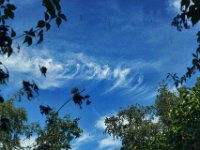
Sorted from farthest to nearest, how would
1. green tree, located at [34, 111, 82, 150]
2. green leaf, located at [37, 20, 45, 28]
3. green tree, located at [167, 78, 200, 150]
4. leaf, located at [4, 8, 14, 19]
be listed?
green tree, located at [34, 111, 82, 150], green tree, located at [167, 78, 200, 150], green leaf, located at [37, 20, 45, 28], leaf, located at [4, 8, 14, 19]

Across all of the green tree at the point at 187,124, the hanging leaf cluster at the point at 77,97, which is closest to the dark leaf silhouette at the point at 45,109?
the hanging leaf cluster at the point at 77,97

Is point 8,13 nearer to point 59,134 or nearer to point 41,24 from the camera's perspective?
point 41,24

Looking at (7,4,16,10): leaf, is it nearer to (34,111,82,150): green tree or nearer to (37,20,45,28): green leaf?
(37,20,45,28): green leaf

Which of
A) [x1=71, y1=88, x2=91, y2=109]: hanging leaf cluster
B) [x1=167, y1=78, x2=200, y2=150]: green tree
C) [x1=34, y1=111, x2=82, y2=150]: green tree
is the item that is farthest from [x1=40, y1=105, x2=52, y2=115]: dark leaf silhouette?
[x1=34, y1=111, x2=82, y2=150]: green tree

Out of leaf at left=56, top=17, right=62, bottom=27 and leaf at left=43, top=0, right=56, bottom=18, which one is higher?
leaf at left=43, top=0, right=56, bottom=18

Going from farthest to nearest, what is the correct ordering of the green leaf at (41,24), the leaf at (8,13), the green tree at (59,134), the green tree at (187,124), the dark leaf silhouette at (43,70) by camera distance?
the green tree at (59,134) → the green tree at (187,124) → the green leaf at (41,24) → the leaf at (8,13) → the dark leaf silhouette at (43,70)

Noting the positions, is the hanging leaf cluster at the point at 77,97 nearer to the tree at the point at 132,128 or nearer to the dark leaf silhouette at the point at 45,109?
the dark leaf silhouette at the point at 45,109

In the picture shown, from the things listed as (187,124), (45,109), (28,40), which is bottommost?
(45,109)

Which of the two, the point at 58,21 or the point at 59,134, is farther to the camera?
the point at 59,134

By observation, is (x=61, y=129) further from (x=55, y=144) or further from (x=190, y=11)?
(x=190, y=11)

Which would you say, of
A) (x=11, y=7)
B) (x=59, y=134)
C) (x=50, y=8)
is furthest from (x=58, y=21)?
(x=59, y=134)

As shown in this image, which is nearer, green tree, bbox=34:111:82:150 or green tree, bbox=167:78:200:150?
green tree, bbox=167:78:200:150

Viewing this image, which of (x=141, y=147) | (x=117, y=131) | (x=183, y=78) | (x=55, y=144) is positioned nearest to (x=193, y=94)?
(x=141, y=147)

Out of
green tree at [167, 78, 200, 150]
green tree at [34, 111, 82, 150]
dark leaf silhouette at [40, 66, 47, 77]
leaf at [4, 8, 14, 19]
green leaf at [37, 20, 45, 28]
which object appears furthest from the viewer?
green tree at [34, 111, 82, 150]
